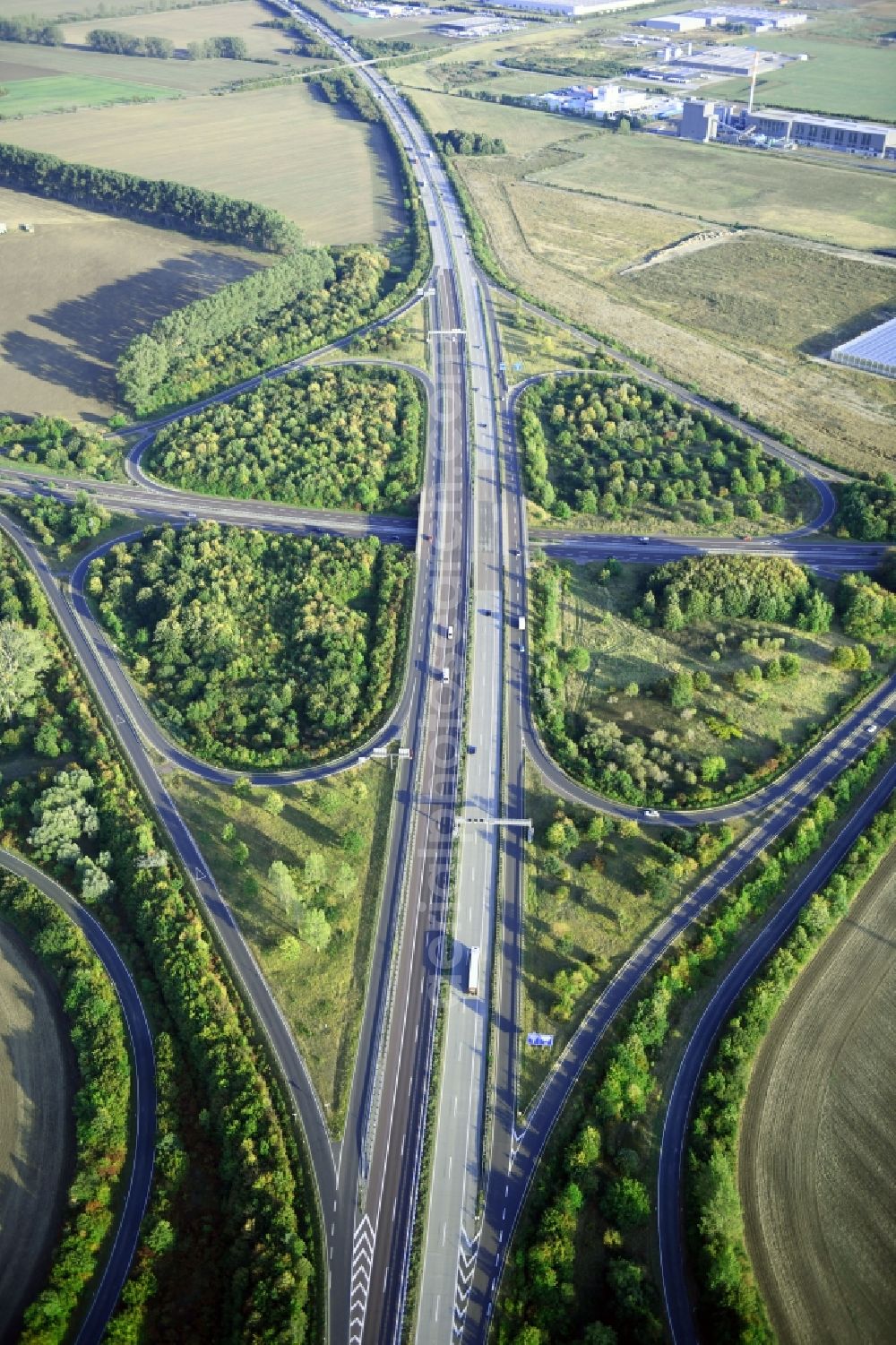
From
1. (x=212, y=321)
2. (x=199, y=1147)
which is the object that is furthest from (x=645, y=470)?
(x=199, y=1147)

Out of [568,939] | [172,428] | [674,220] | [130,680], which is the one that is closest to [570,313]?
[674,220]

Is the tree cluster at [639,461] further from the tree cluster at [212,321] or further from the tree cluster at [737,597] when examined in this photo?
the tree cluster at [212,321]

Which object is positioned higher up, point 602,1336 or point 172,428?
point 172,428

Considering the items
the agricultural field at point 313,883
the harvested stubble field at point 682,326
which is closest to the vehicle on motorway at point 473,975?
the agricultural field at point 313,883

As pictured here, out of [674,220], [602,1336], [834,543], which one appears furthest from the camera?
[674,220]

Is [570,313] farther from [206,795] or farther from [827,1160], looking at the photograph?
[827,1160]

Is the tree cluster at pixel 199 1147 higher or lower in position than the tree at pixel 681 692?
lower

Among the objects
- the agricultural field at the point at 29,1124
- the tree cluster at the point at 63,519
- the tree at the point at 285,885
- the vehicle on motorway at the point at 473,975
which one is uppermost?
the tree cluster at the point at 63,519
